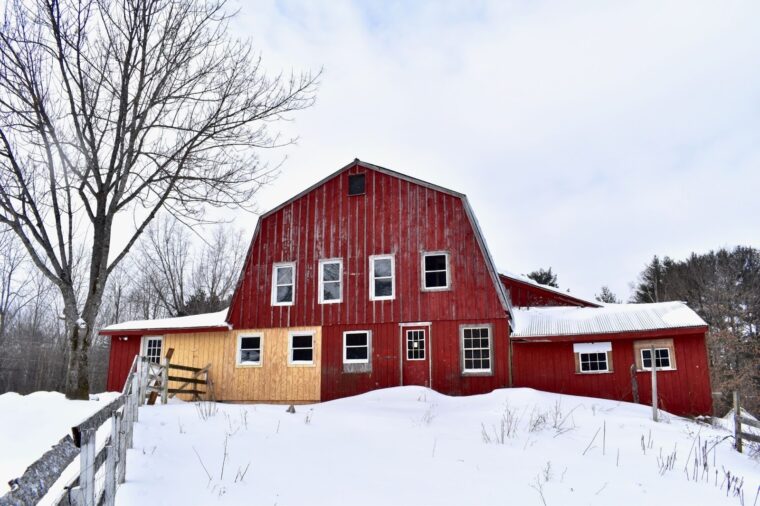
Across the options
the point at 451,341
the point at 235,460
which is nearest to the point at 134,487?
the point at 235,460

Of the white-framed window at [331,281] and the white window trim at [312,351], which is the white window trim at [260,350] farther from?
the white-framed window at [331,281]

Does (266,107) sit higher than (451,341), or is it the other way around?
(266,107)

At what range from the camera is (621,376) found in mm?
17219

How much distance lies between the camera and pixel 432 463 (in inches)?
288

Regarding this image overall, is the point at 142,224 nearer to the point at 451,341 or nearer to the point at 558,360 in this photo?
the point at 451,341

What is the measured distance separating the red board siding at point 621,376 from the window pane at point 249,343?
28.5ft

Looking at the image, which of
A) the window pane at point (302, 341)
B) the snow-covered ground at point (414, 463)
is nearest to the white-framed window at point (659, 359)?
the snow-covered ground at point (414, 463)

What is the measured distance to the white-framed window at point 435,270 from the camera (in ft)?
60.0

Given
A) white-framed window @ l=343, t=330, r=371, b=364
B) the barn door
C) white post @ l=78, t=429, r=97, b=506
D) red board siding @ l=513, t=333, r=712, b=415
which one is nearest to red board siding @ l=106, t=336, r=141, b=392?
white-framed window @ l=343, t=330, r=371, b=364

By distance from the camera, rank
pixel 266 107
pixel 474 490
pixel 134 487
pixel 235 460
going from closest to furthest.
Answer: pixel 134 487, pixel 474 490, pixel 235 460, pixel 266 107

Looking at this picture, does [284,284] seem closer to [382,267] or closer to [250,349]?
[250,349]

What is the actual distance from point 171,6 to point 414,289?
34.9ft

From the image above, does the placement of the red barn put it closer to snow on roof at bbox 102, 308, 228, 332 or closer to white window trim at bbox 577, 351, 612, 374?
white window trim at bbox 577, 351, 612, 374

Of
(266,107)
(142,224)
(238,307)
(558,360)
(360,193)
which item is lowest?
(558,360)
